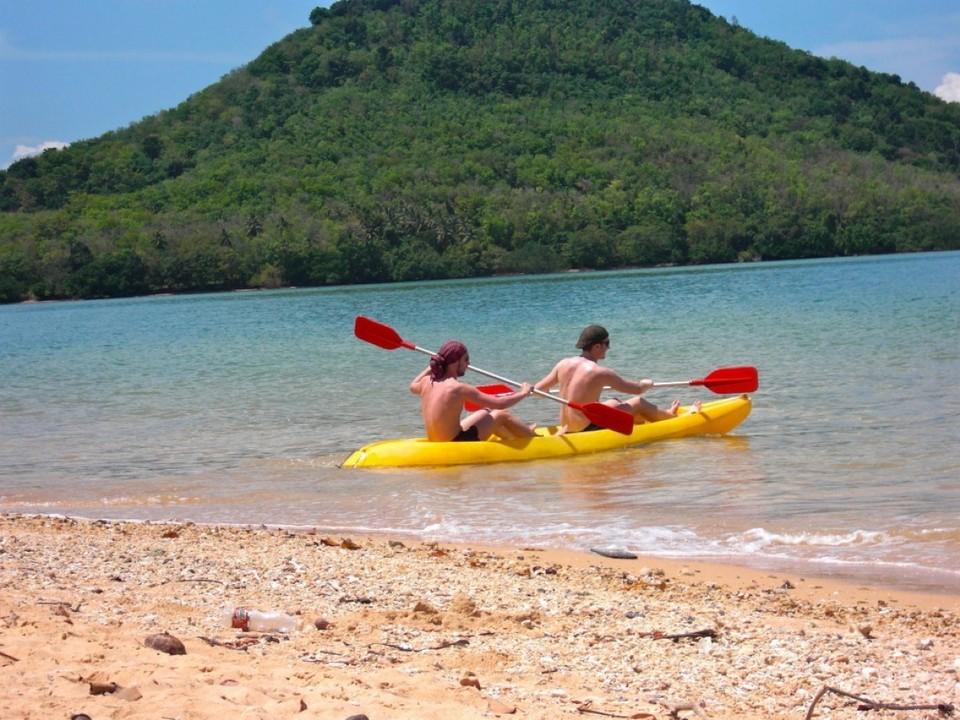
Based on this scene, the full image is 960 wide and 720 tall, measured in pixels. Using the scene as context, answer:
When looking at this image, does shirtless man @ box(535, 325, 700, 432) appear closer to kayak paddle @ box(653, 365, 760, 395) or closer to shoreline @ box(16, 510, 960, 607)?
kayak paddle @ box(653, 365, 760, 395)

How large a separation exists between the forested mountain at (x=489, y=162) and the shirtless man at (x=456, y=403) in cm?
5948

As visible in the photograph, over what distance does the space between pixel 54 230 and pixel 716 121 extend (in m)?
51.7

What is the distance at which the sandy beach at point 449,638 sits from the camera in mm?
3045

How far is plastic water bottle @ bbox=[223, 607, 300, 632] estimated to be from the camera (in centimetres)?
389

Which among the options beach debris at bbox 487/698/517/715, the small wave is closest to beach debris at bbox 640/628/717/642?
beach debris at bbox 487/698/517/715

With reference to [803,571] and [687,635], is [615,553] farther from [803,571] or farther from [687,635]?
[687,635]

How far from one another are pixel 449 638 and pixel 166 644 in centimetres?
92

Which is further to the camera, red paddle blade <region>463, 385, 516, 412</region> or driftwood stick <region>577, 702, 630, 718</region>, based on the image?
red paddle blade <region>463, 385, 516, 412</region>

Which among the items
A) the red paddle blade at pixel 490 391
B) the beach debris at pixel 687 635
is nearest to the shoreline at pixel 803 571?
the beach debris at pixel 687 635

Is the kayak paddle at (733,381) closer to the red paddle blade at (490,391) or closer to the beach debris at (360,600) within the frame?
the red paddle blade at (490,391)

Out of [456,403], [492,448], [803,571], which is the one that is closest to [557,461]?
[492,448]

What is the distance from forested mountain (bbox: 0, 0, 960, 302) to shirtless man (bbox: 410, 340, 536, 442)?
195ft

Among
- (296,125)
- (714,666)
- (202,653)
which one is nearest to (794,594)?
(714,666)

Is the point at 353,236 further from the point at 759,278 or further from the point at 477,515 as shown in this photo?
the point at 477,515
